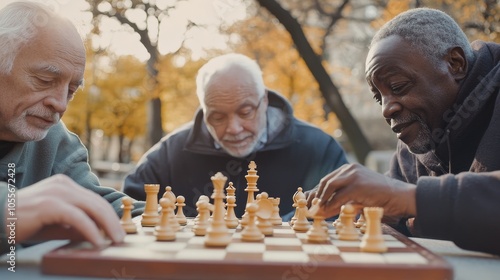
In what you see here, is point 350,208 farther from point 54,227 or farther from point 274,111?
point 274,111

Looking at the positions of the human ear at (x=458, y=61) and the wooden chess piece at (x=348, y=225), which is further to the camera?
the human ear at (x=458, y=61)

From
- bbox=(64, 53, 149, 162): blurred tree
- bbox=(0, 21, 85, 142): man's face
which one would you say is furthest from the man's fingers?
bbox=(64, 53, 149, 162): blurred tree

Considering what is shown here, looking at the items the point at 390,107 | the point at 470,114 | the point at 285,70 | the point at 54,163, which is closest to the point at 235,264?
the point at 390,107

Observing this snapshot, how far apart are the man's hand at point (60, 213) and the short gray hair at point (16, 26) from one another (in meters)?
1.05

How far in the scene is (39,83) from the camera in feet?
7.87

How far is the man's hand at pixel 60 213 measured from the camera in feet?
4.83

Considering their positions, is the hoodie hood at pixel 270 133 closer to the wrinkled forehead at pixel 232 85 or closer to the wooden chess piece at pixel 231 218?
the wrinkled forehead at pixel 232 85

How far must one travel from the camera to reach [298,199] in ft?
7.75

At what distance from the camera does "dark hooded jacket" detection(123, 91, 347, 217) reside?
3.94 m

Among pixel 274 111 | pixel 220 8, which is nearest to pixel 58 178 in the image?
pixel 274 111

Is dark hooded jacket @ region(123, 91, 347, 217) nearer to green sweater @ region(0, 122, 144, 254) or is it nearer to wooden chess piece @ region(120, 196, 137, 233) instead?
green sweater @ region(0, 122, 144, 254)

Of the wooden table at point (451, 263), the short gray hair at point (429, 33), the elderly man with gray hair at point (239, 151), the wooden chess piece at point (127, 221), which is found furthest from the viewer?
the elderly man with gray hair at point (239, 151)

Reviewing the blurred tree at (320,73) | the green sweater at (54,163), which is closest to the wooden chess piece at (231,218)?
the green sweater at (54,163)

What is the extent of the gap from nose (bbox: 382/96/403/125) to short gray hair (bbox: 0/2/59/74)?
1.66 meters
